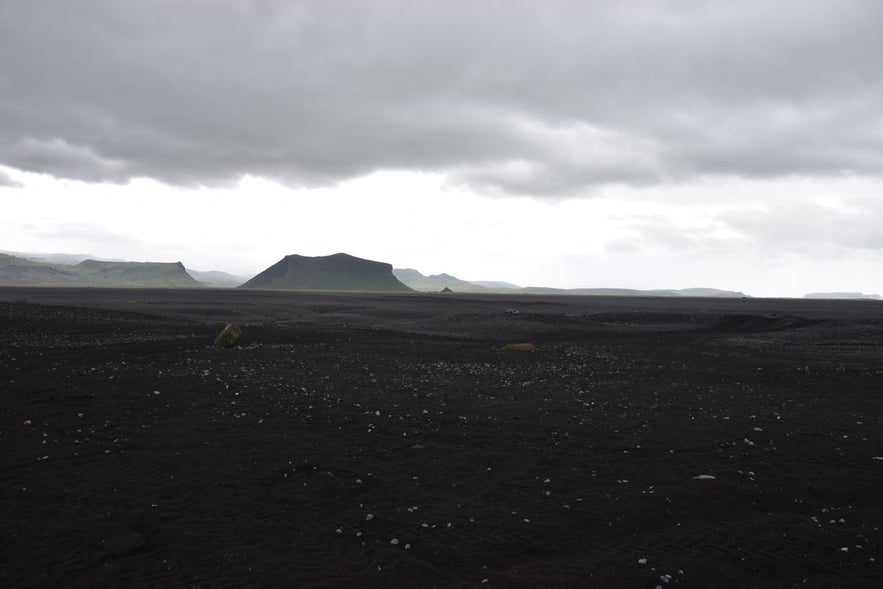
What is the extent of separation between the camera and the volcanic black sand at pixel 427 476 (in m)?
6.37

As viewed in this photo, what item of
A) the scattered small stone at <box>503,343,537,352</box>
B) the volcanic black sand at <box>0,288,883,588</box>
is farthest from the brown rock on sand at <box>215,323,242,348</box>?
the scattered small stone at <box>503,343,537,352</box>

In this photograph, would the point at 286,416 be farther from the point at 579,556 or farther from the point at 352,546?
the point at 579,556

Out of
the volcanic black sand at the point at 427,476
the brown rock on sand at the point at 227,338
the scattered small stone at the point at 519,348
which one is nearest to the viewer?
the volcanic black sand at the point at 427,476

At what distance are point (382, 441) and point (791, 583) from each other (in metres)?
7.34

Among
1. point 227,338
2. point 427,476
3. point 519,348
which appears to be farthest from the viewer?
point 519,348

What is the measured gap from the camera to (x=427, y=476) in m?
9.29

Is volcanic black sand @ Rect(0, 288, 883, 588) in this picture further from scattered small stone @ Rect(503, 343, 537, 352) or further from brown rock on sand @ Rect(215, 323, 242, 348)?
scattered small stone @ Rect(503, 343, 537, 352)

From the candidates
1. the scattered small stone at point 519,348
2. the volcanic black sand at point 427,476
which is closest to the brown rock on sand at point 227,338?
the volcanic black sand at point 427,476

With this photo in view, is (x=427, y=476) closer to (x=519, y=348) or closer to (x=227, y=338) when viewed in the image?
(x=227, y=338)

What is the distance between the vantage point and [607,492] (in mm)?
8617

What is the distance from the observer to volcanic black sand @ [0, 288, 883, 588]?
637 centimetres

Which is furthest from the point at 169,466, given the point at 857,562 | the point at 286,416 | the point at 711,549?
the point at 857,562

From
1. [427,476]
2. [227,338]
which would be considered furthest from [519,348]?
[427,476]

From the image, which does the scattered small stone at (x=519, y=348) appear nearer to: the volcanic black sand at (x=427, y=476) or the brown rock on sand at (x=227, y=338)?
the volcanic black sand at (x=427, y=476)
